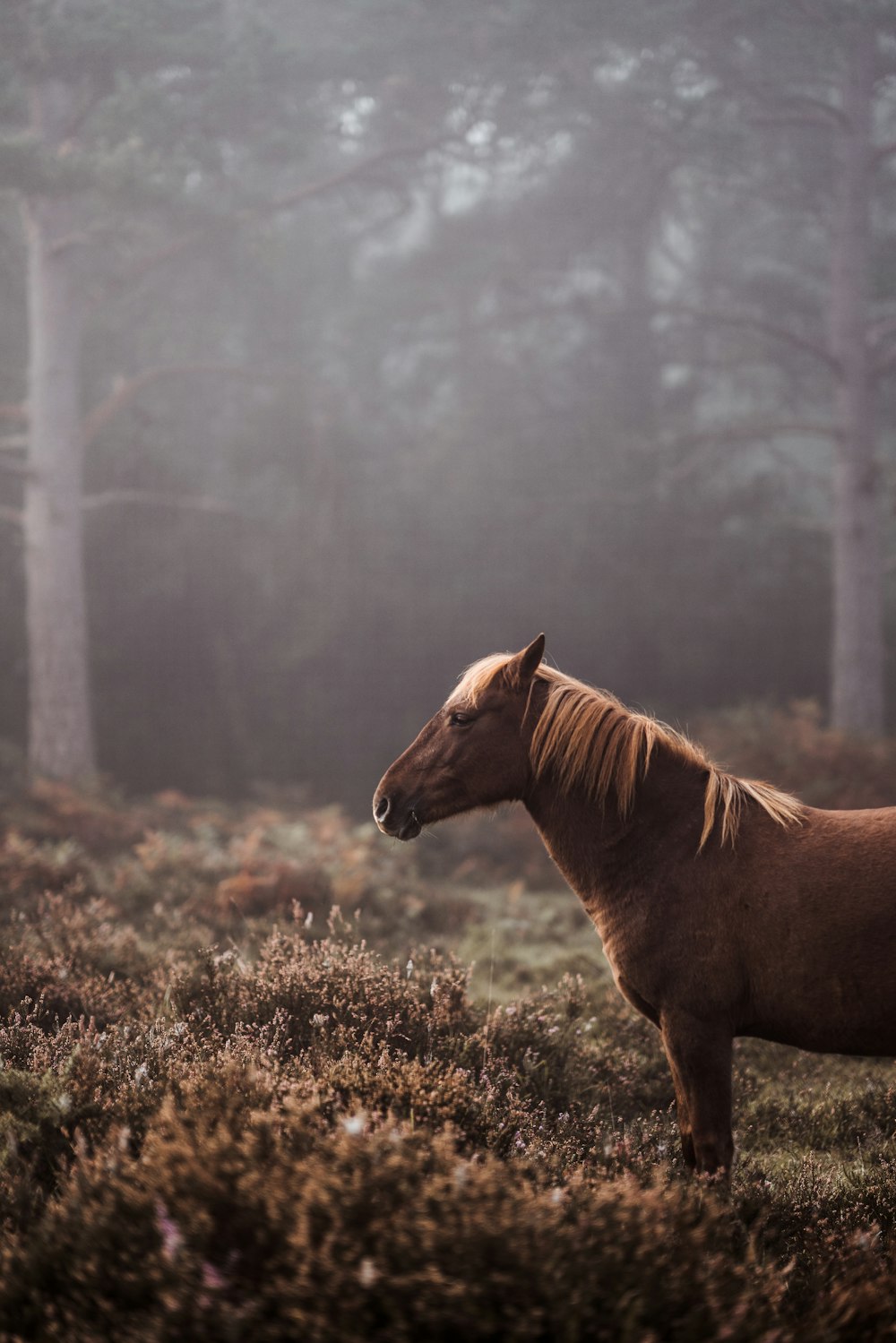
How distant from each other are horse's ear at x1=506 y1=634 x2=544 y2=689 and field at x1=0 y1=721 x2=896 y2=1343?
165 centimetres

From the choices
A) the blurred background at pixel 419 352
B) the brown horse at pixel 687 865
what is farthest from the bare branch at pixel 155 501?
the brown horse at pixel 687 865

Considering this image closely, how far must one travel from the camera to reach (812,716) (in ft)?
47.1

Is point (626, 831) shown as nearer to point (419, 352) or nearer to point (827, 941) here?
point (827, 941)

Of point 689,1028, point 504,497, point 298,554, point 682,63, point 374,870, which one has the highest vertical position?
point 682,63

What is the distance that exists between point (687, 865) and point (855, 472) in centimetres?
1314

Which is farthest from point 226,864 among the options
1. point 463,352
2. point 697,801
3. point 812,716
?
point 463,352

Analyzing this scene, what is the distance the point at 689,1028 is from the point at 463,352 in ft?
62.4

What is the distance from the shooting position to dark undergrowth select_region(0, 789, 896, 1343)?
2395 mm

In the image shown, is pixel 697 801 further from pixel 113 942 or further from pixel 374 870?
pixel 374 870

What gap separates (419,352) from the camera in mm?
21609

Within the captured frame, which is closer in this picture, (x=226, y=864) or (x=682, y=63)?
(x=226, y=864)

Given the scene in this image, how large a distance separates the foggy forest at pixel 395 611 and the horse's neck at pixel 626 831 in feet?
2.98

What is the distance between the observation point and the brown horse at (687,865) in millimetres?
3473

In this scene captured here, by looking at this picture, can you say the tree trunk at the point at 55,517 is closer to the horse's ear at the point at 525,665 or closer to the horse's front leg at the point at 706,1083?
the horse's ear at the point at 525,665
